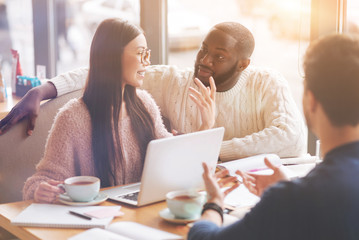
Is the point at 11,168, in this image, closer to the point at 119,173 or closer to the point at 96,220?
the point at 119,173

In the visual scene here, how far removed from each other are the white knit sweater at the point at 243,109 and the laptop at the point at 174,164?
70 cm

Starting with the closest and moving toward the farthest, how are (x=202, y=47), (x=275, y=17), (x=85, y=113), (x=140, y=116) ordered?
(x=85, y=113) → (x=140, y=116) → (x=202, y=47) → (x=275, y=17)

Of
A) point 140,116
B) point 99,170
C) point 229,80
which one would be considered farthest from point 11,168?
point 229,80

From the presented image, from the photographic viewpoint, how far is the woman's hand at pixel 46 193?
148cm

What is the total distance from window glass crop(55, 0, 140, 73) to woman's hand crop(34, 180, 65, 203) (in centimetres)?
266

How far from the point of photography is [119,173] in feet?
6.24

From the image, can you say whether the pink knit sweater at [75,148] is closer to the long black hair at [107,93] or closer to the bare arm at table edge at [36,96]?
the long black hair at [107,93]

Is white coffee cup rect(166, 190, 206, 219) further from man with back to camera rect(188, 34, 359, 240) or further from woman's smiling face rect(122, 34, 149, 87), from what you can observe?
woman's smiling face rect(122, 34, 149, 87)

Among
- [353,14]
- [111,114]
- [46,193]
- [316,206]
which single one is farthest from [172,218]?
[353,14]

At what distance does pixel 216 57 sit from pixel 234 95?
22 centimetres

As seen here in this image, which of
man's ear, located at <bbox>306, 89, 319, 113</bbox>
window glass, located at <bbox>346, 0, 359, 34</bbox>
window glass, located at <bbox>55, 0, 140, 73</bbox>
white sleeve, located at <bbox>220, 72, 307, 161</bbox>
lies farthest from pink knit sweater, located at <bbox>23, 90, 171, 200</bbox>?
window glass, located at <bbox>55, 0, 140, 73</bbox>

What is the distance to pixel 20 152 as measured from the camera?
82.3 inches

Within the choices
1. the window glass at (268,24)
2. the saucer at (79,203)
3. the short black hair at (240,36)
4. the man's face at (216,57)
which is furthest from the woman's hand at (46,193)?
the window glass at (268,24)

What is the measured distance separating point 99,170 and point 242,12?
139 centimetres
